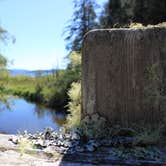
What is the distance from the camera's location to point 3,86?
19594 mm

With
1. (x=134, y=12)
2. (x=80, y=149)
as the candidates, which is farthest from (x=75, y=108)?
(x=134, y=12)

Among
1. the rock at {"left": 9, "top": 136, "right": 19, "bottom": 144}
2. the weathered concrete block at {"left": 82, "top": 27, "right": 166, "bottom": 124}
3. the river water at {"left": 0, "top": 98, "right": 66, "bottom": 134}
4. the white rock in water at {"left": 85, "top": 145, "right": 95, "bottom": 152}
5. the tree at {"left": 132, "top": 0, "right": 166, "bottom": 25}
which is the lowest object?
the river water at {"left": 0, "top": 98, "right": 66, "bottom": 134}

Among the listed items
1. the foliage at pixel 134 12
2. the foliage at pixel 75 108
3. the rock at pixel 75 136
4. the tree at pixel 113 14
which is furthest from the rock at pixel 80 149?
the tree at pixel 113 14

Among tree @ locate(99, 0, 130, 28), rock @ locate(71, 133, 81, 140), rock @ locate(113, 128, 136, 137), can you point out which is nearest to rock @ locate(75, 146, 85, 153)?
rock @ locate(71, 133, 81, 140)

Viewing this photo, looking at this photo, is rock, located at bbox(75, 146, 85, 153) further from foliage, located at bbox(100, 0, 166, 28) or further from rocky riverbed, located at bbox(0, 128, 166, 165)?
foliage, located at bbox(100, 0, 166, 28)

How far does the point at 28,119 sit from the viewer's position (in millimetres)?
21109

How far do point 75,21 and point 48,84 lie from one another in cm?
541

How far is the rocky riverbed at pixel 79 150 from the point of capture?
3.74m

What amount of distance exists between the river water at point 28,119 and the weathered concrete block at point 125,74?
459 inches

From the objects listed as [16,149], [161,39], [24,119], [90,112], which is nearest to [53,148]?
[16,149]

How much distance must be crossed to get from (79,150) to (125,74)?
1.21 meters

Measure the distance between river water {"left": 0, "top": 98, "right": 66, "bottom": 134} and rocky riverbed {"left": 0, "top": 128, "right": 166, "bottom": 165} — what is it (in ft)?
39.0

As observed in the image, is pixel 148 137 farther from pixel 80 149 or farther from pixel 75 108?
pixel 75 108

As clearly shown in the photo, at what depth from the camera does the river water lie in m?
17.8
